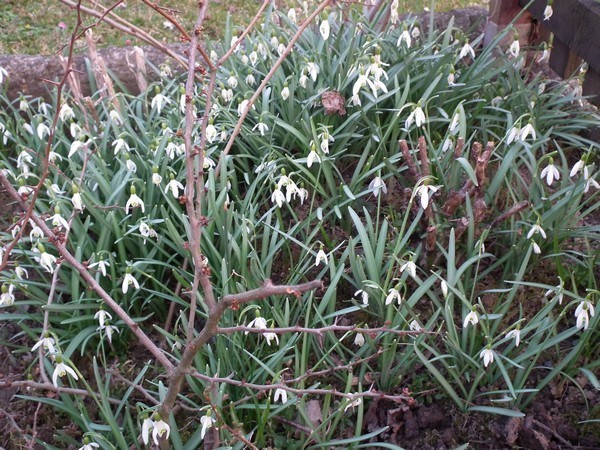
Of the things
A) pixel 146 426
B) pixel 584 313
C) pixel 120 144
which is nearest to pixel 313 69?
pixel 120 144

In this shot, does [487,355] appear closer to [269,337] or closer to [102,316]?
[269,337]

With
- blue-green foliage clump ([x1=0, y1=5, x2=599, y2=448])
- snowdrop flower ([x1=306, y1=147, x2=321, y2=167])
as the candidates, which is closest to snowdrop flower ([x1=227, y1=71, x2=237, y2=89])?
blue-green foliage clump ([x1=0, y1=5, x2=599, y2=448])

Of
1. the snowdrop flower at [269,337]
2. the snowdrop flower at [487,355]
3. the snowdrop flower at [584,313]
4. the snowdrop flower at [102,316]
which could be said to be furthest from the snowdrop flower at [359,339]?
the snowdrop flower at [102,316]

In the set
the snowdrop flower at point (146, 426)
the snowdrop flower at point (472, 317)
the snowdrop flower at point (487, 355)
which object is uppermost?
the snowdrop flower at point (472, 317)

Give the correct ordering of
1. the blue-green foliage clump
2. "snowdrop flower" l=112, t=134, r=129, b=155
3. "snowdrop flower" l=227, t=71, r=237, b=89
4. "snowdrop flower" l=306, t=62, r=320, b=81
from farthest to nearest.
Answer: "snowdrop flower" l=227, t=71, r=237, b=89 < "snowdrop flower" l=306, t=62, r=320, b=81 < "snowdrop flower" l=112, t=134, r=129, b=155 < the blue-green foliage clump

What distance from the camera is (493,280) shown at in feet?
8.14

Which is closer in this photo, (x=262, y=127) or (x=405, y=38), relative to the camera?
(x=262, y=127)

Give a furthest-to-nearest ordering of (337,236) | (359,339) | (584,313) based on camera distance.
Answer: (337,236) → (359,339) → (584,313)

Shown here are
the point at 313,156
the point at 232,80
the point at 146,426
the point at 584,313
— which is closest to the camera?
the point at 146,426

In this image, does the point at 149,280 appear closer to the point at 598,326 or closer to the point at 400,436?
the point at 400,436

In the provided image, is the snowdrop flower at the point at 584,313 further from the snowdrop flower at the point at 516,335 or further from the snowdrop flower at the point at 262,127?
the snowdrop flower at the point at 262,127

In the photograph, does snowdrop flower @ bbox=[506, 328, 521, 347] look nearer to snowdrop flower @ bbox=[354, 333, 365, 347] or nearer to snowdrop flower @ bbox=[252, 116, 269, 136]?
snowdrop flower @ bbox=[354, 333, 365, 347]

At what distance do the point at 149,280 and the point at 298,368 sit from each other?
755 mm

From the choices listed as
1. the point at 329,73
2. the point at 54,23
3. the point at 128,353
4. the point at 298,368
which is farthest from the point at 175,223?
the point at 54,23
